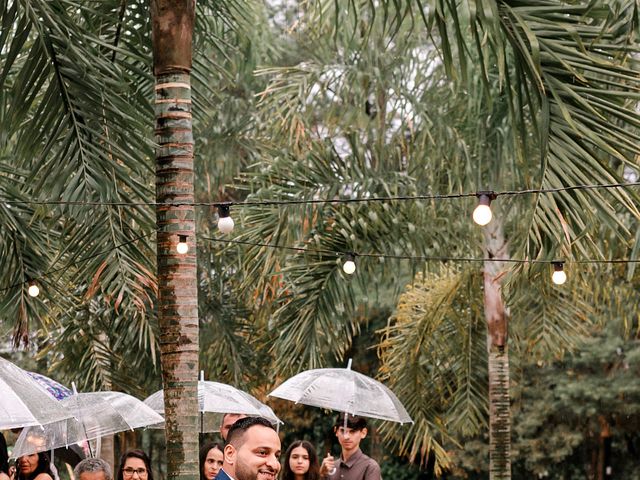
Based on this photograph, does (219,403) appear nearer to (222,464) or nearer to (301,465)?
(301,465)

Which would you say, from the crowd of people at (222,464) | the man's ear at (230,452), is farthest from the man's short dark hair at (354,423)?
the man's ear at (230,452)

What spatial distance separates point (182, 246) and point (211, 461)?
94.7 inches

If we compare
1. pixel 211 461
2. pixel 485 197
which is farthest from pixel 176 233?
pixel 211 461

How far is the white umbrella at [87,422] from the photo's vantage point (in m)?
9.10

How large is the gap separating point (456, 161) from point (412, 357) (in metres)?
3.24

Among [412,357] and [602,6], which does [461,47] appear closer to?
[602,6]

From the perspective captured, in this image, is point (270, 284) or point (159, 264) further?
point (270, 284)

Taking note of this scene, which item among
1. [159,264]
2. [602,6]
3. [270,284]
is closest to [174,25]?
[159,264]

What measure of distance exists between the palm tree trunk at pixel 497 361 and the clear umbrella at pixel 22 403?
9610mm

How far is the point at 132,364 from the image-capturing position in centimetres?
1812

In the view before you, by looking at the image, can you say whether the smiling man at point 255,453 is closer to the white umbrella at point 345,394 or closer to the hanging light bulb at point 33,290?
the white umbrella at point 345,394

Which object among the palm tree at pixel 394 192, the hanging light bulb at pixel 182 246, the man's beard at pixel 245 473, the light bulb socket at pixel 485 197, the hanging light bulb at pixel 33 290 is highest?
the palm tree at pixel 394 192

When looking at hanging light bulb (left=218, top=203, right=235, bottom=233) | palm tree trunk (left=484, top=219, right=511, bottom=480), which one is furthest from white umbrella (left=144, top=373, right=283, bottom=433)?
palm tree trunk (left=484, top=219, right=511, bottom=480)

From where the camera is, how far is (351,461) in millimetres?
9211
